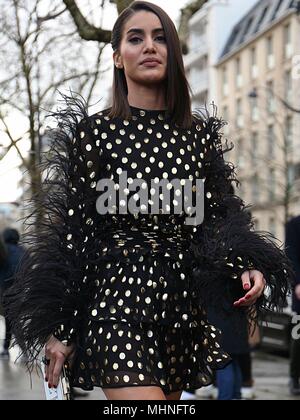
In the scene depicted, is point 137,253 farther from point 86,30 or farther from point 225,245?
point 86,30

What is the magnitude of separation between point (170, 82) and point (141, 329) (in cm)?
92

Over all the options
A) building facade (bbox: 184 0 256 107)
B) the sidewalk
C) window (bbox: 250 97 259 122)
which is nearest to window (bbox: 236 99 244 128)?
window (bbox: 250 97 259 122)

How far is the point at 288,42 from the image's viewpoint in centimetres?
5416

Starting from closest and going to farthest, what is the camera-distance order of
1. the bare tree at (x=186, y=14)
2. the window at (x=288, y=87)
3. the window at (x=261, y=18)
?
the bare tree at (x=186, y=14)
the window at (x=288, y=87)
the window at (x=261, y=18)

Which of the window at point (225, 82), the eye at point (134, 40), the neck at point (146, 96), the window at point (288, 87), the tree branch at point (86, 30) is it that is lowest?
the neck at point (146, 96)

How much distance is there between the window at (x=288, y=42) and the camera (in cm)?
5356

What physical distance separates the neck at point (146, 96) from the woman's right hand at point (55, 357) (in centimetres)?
92

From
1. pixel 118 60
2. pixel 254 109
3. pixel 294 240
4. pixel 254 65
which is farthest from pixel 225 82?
pixel 118 60

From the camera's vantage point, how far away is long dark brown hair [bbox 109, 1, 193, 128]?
10.9 feet

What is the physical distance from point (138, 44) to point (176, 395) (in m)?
1.28

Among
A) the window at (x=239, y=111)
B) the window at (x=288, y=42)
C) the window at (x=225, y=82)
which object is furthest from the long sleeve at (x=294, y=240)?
the window at (x=225, y=82)

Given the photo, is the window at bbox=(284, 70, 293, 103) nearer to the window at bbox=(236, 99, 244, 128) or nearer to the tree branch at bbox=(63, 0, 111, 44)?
the window at bbox=(236, 99, 244, 128)

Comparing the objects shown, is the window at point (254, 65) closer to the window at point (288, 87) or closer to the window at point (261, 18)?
the window at point (261, 18)
